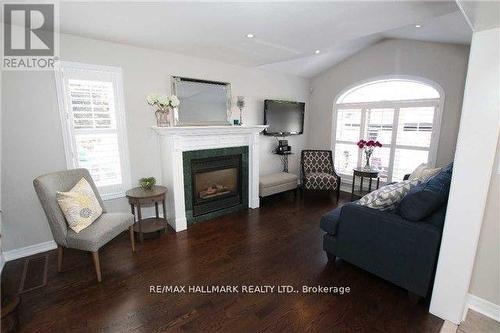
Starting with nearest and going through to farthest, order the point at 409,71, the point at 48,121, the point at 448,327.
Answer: the point at 448,327, the point at 48,121, the point at 409,71

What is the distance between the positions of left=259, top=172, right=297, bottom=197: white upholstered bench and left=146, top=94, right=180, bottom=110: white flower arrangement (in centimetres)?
206

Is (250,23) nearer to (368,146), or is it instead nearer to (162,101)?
(162,101)

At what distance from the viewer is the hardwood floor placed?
1.84 meters

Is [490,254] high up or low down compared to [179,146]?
down

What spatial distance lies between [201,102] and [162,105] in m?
0.72

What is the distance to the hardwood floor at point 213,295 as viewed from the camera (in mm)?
1842

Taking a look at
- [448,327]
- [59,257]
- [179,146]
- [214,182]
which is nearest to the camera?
[448,327]

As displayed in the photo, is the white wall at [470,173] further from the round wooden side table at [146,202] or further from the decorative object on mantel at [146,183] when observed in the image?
the decorative object on mantel at [146,183]

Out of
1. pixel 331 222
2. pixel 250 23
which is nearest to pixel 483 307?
pixel 331 222

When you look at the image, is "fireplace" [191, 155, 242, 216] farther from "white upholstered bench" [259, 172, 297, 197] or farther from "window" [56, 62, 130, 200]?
"window" [56, 62, 130, 200]

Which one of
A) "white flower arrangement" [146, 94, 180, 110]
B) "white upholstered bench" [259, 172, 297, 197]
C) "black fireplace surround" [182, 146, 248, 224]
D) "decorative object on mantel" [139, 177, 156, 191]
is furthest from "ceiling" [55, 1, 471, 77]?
"white upholstered bench" [259, 172, 297, 197]

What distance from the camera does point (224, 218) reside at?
382 cm

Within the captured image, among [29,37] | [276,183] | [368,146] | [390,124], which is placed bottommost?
[276,183]

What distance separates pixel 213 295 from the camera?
84.3 inches
